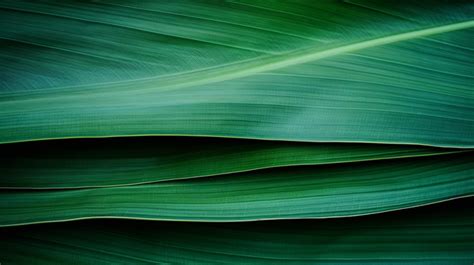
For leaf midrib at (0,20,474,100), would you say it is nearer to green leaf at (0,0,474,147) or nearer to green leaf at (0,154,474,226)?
green leaf at (0,0,474,147)

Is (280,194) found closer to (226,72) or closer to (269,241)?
(269,241)

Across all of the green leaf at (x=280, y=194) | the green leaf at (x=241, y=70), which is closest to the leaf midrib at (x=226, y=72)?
the green leaf at (x=241, y=70)

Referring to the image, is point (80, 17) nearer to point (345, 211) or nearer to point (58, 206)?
point (58, 206)

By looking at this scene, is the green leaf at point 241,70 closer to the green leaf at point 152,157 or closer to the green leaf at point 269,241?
the green leaf at point 152,157

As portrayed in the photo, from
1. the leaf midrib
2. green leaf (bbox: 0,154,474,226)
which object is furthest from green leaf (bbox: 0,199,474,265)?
the leaf midrib

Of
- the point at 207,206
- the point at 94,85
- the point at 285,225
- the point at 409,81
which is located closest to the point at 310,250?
the point at 285,225

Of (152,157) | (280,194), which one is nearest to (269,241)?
(280,194)

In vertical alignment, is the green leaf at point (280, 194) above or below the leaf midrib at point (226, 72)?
below
